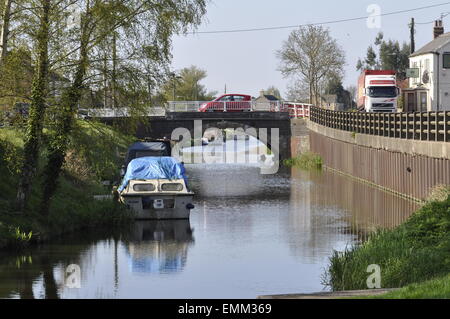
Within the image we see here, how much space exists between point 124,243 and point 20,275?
247 inches

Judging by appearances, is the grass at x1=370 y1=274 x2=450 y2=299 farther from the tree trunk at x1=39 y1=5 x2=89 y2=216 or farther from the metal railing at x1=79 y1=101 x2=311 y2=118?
the metal railing at x1=79 y1=101 x2=311 y2=118

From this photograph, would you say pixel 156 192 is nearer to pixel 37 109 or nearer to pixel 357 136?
pixel 37 109

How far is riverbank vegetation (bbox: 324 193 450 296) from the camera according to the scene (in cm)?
1917

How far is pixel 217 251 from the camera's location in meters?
27.1

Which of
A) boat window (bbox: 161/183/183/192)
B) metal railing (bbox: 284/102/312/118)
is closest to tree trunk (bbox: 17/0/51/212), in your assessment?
boat window (bbox: 161/183/183/192)

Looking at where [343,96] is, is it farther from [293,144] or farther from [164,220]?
[164,220]

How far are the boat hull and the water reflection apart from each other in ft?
0.75

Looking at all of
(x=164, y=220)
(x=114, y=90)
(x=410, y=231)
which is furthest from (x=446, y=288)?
(x=164, y=220)

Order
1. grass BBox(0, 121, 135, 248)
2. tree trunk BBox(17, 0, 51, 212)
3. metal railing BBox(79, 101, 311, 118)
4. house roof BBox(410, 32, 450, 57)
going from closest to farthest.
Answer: tree trunk BBox(17, 0, 51, 212) → grass BBox(0, 121, 135, 248) → metal railing BBox(79, 101, 311, 118) → house roof BBox(410, 32, 450, 57)

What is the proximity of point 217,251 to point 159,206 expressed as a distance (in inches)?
241

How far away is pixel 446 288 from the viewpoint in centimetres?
1506

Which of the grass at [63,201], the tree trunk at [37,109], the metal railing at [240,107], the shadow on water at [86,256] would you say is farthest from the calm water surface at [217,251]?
the metal railing at [240,107]

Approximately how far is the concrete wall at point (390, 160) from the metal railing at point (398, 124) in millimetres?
418
